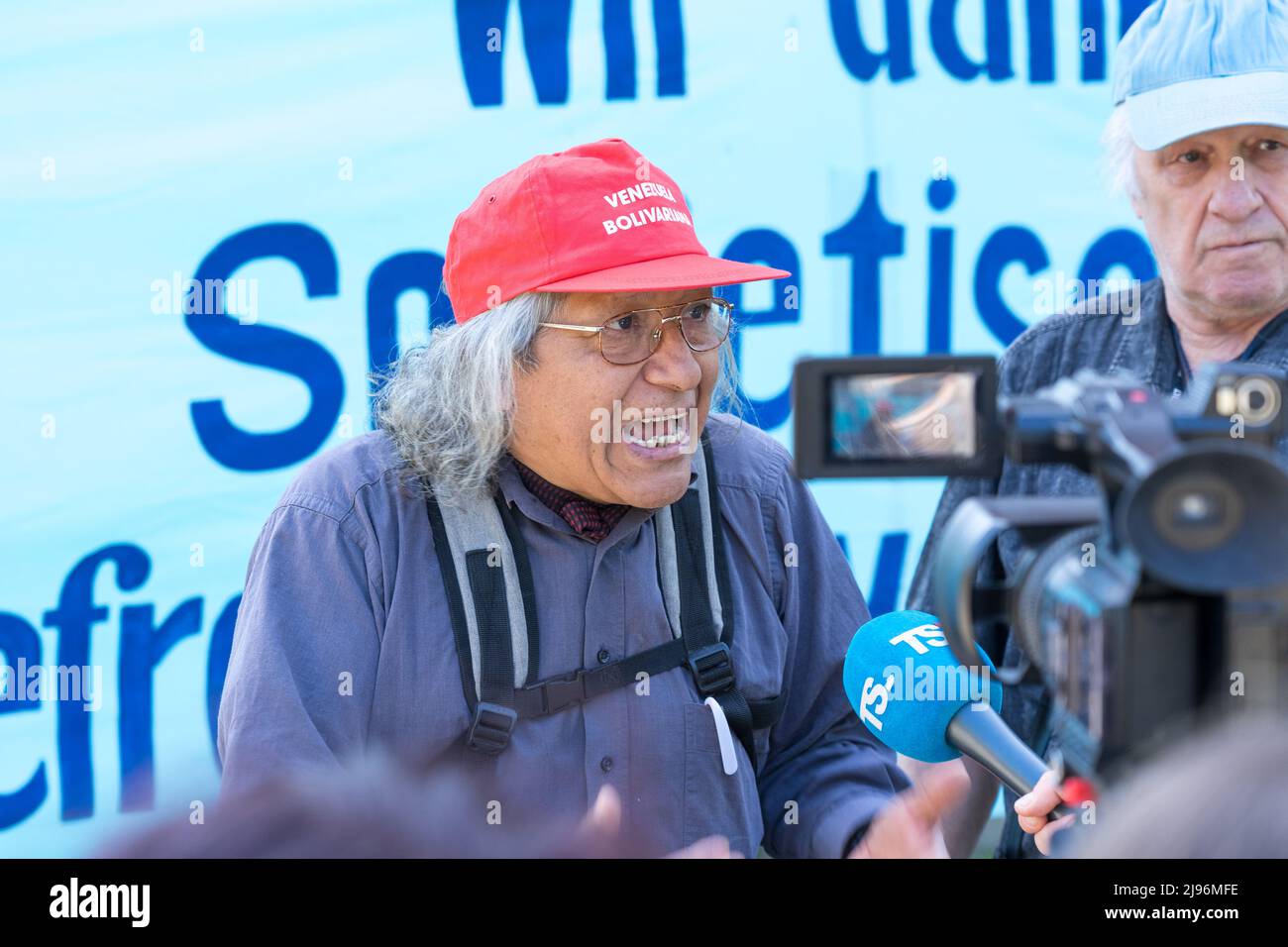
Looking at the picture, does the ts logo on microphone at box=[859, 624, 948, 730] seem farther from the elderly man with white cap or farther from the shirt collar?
the shirt collar

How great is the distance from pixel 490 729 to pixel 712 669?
0.93ft

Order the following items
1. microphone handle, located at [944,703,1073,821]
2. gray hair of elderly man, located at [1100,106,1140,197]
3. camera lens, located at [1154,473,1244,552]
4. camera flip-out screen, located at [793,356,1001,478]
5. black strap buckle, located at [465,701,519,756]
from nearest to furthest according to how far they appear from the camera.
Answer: camera lens, located at [1154,473,1244,552] → camera flip-out screen, located at [793,356,1001,478] → microphone handle, located at [944,703,1073,821] → black strap buckle, located at [465,701,519,756] → gray hair of elderly man, located at [1100,106,1140,197]

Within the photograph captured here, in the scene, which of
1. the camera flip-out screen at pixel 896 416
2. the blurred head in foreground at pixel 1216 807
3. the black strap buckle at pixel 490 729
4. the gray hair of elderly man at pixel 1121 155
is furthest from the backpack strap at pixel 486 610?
the blurred head in foreground at pixel 1216 807

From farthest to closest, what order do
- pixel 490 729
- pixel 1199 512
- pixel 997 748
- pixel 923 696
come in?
pixel 490 729
pixel 923 696
pixel 997 748
pixel 1199 512

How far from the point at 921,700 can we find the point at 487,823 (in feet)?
2.64

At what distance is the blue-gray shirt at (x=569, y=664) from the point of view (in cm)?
160

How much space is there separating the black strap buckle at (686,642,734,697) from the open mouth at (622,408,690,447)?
0.86 ft

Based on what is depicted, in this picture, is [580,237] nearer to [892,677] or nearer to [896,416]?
[892,677]

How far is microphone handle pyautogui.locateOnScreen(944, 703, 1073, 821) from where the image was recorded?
3.94 ft

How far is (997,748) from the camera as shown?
1.26 metres

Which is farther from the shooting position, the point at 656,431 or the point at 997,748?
the point at 656,431

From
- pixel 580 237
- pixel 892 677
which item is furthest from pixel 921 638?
pixel 580 237

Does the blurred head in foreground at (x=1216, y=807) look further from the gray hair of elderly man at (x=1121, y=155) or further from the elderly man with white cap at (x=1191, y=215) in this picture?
the gray hair of elderly man at (x=1121, y=155)

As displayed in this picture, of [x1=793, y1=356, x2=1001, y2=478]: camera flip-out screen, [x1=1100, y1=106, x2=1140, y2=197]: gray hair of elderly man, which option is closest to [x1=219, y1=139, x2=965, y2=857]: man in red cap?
[x1=1100, y1=106, x2=1140, y2=197]: gray hair of elderly man
